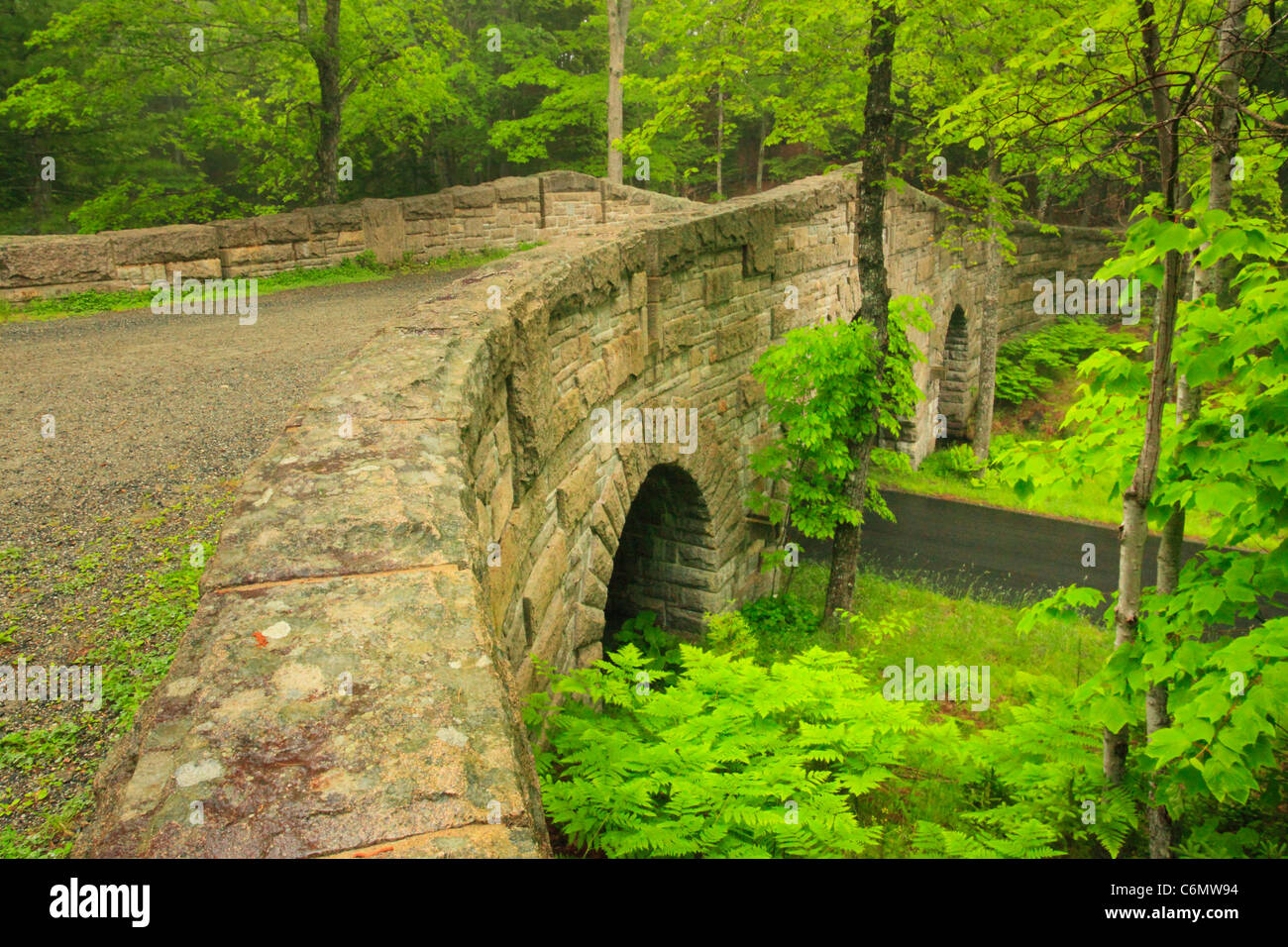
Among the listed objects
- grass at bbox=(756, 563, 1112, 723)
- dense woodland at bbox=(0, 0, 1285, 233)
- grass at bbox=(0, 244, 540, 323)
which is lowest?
grass at bbox=(756, 563, 1112, 723)

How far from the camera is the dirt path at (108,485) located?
2.75 metres

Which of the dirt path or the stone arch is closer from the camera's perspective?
the dirt path

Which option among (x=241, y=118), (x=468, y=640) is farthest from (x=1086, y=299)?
(x=468, y=640)

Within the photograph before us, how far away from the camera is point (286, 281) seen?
1260 cm

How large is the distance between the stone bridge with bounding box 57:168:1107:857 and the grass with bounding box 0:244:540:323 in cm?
34

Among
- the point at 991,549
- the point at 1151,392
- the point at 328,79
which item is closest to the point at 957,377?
the point at 991,549

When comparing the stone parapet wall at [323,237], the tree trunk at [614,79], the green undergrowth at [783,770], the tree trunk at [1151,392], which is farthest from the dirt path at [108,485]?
the tree trunk at [614,79]

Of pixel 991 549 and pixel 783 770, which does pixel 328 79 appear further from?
pixel 783 770

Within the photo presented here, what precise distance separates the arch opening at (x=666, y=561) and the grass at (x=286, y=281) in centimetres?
411

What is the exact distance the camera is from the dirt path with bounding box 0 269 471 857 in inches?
108

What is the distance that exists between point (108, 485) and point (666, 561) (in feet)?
21.6

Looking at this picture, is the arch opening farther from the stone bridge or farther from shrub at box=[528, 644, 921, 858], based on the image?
shrub at box=[528, 644, 921, 858]

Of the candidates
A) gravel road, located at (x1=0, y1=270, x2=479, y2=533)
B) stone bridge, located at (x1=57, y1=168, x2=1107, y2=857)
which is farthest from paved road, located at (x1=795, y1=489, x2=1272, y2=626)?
gravel road, located at (x1=0, y1=270, x2=479, y2=533)

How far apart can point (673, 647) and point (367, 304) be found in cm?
572
